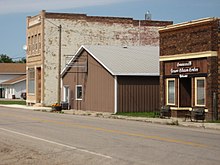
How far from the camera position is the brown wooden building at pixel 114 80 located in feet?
127

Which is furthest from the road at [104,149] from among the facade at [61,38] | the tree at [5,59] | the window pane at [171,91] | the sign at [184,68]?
the tree at [5,59]

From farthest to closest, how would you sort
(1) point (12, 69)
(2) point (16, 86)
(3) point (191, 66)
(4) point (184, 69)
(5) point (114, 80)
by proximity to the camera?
(1) point (12, 69)
(2) point (16, 86)
(5) point (114, 80)
(4) point (184, 69)
(3) point (191, 66)

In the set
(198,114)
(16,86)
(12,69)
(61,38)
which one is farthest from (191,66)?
(12,69)

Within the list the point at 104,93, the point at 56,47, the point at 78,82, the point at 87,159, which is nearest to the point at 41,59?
the point at 56,47

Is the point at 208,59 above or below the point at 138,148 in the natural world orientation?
above

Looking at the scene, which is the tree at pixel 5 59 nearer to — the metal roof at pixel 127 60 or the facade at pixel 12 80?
the facade at pixel 12 80

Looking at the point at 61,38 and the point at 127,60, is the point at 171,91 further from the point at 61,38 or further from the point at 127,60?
the point at 61,38

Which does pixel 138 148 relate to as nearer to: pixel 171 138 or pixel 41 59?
pixel 171 138

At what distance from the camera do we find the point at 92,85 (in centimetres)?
4231

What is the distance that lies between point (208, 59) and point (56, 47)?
28149mm

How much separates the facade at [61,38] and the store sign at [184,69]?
22.1 meters

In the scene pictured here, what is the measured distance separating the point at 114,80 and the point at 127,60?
396 cm

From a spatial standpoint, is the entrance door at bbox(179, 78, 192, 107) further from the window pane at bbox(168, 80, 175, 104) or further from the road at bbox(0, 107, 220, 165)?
the road at bbox(0, 107, 220, 165)

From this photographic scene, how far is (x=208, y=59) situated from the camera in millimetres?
28406
